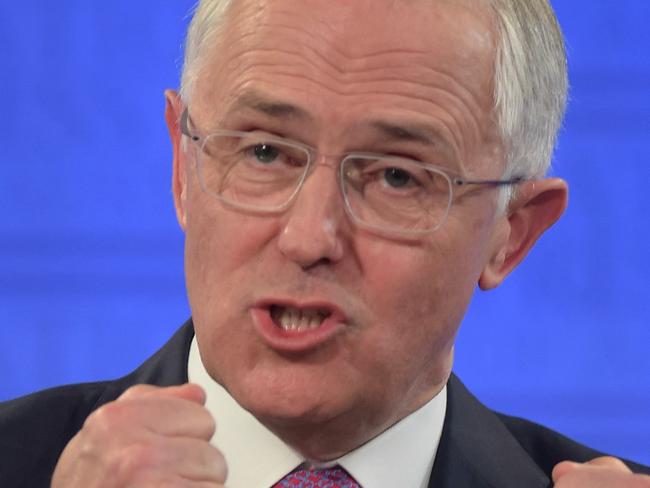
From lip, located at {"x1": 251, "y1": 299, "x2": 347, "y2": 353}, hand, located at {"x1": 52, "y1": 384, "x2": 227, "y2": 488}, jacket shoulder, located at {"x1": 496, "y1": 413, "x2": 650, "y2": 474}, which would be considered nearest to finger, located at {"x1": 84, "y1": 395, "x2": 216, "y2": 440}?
hand, located at {"x1": 52, "y1": 384, "x2": 227, "y2": 488}

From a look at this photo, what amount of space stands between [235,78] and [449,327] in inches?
21.5

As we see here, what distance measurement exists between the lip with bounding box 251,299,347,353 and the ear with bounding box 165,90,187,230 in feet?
1.11

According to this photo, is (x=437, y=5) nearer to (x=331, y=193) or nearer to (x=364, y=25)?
(x=364, y=25)

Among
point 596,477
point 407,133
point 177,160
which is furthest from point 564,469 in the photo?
point 177,160

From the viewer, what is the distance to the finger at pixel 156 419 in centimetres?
190

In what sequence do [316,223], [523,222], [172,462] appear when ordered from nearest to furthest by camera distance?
[172,462]
[316,223]
[523,222]

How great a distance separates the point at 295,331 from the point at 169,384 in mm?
413

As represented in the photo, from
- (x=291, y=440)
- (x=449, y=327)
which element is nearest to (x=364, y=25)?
(x=449, y=327)

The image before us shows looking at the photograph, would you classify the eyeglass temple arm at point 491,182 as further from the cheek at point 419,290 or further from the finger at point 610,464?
the finger at point 610,464

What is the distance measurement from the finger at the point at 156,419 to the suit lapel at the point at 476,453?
67 centimetres

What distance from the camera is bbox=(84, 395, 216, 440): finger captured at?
6.23 ft

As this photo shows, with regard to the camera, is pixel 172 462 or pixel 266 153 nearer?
pixel 172 462

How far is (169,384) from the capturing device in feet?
8.11

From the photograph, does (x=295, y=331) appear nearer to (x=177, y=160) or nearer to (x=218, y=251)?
(x=218, y=251)
